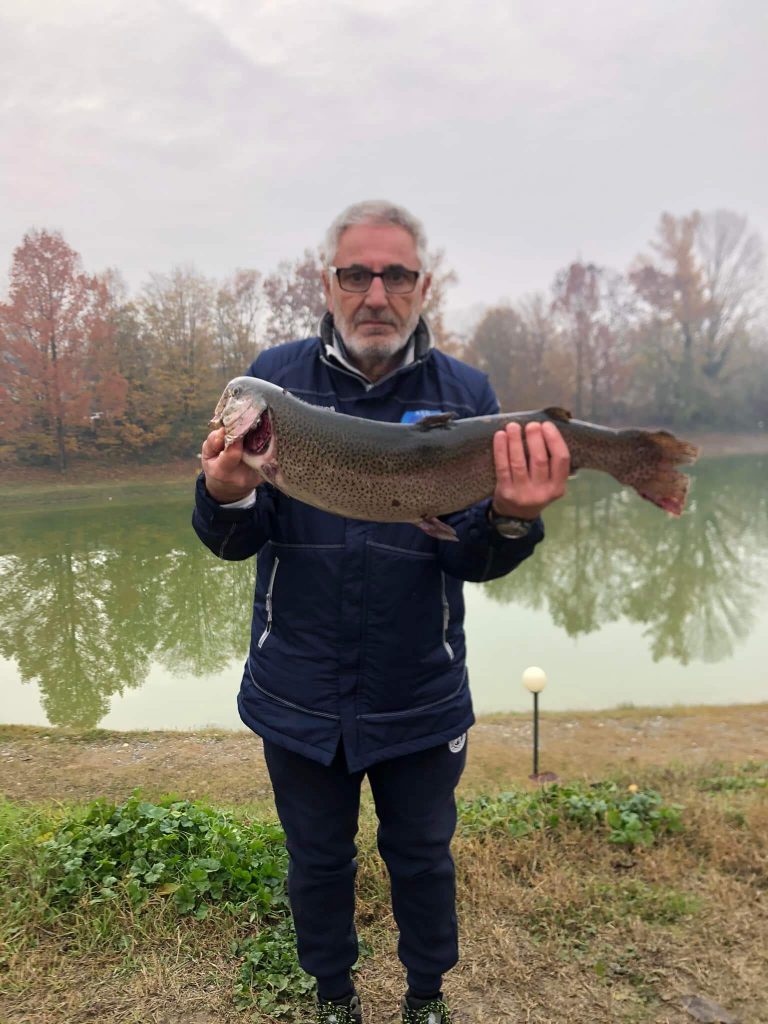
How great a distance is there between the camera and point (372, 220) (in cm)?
224

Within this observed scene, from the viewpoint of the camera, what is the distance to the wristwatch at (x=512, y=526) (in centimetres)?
213

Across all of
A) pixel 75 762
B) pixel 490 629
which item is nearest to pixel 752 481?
pixel 490 629

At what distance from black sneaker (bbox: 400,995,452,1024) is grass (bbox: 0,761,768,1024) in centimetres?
16

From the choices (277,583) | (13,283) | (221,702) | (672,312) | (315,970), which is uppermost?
(672,312)

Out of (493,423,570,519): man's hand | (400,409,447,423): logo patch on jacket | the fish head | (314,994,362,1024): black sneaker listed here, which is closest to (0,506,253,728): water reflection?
(314,994,362,1024): black sneaker

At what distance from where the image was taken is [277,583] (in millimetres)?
2242

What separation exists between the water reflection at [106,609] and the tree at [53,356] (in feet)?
11.4

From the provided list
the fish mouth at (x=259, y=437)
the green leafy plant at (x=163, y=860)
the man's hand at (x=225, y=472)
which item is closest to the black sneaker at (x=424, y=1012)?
the green leafy plant at (x=163, y=860)

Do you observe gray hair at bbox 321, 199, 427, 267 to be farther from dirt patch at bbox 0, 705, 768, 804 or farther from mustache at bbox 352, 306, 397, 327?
dirt patch at bbox 0, 705, 768, 804

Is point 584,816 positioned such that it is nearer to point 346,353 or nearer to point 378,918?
point 378,918

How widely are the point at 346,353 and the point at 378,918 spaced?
2.47 m

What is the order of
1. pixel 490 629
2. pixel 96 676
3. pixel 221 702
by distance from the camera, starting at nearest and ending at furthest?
pixel 221 702, pixel 96 676, pixel 490 629

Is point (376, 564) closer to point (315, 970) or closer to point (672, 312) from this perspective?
point (315, 970)

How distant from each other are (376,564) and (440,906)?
1.22 m
